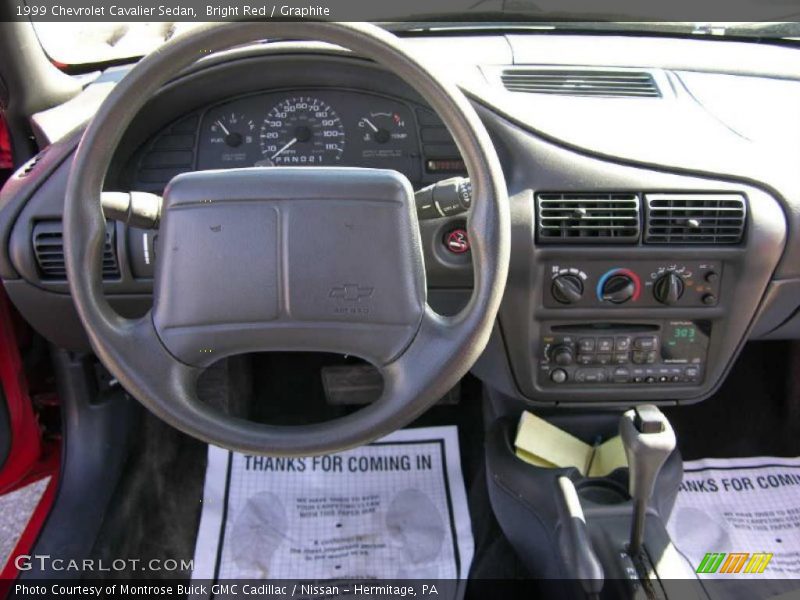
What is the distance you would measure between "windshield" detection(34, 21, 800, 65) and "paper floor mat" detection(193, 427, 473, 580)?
0.95 meters

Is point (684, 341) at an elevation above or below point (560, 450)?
above

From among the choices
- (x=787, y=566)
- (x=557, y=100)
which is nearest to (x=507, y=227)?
(x=557, y=100)

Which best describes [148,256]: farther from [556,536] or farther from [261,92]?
[556,536]

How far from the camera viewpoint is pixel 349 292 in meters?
0.95

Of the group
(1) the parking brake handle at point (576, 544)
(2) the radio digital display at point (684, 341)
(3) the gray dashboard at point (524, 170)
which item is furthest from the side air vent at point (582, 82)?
(1) the parking brake handle at point (576, 544)

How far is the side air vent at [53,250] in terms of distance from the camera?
1.27m

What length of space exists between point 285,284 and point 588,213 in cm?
53

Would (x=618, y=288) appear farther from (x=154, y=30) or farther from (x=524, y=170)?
(x=154, y=30)

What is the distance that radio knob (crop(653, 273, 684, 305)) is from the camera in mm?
1239

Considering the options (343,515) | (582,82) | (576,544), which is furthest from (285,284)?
(343,515)

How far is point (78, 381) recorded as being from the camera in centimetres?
163

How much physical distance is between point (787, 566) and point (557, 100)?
106 centimetres

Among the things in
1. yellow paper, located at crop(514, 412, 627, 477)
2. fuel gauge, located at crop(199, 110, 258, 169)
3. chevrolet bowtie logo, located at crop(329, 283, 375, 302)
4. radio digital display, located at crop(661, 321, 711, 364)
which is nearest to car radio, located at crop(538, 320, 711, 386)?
radio digital display, located at crop(661, 321, 711, 364)

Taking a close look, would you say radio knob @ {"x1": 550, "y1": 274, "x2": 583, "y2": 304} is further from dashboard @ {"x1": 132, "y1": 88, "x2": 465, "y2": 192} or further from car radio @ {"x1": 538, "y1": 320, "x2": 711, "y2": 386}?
dashboard @ {"x1": 132, "y1": 88, "x2": 465, "y2": 192}
